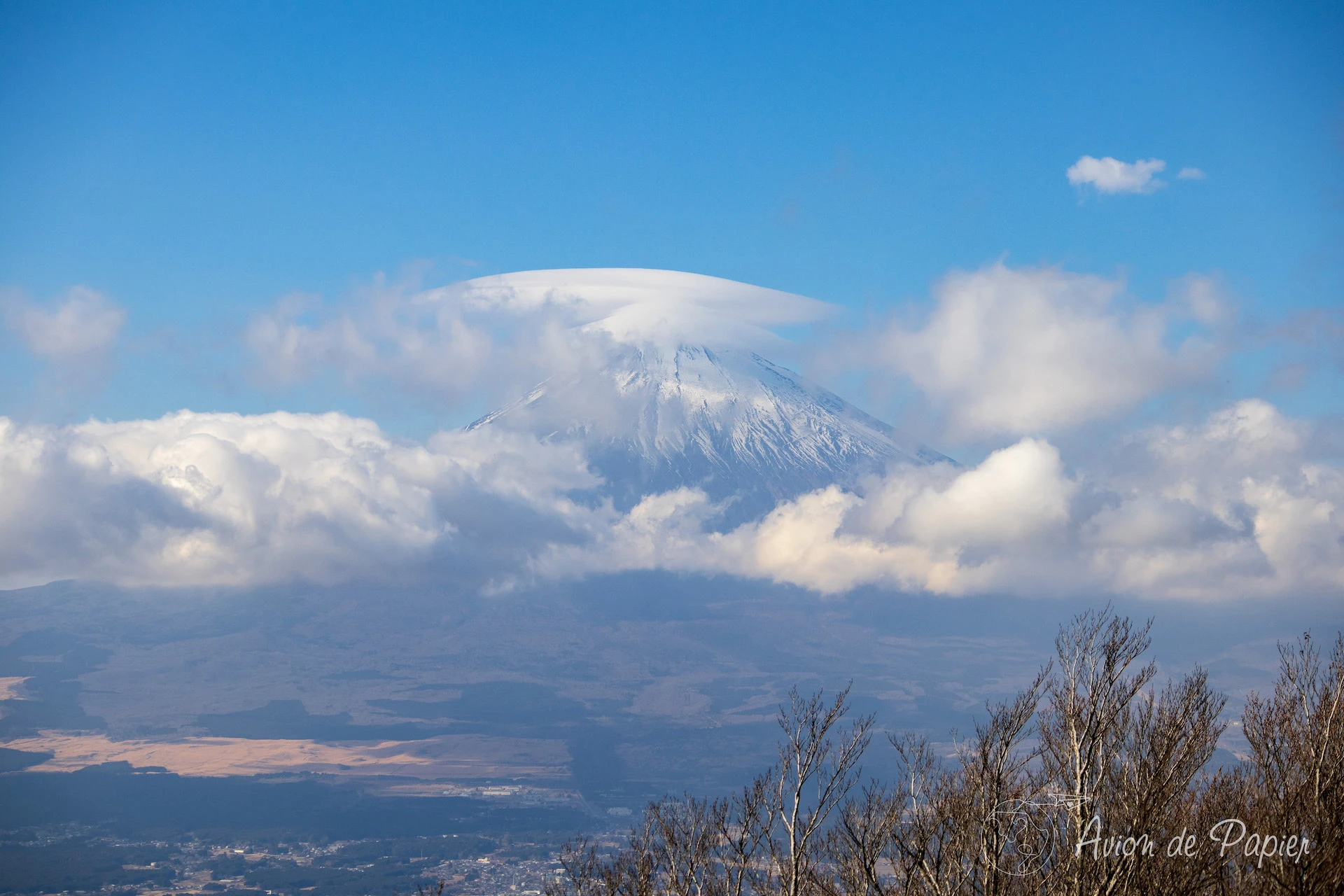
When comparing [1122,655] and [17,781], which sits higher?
[1122,655]

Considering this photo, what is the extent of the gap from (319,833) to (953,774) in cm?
16240

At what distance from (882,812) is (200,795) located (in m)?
193

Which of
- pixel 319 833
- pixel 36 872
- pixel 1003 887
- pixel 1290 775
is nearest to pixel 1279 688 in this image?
pixel 1290 775

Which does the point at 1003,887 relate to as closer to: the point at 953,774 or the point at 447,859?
the point at 953,774

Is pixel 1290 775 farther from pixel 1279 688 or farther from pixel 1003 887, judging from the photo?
pixel 1003 887

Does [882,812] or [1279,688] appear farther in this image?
[882,812]

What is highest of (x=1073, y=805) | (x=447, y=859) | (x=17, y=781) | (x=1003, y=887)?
(x=1073, y=805)

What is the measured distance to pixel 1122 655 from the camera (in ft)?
43.6

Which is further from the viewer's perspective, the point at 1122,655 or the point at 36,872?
the point at 36,872

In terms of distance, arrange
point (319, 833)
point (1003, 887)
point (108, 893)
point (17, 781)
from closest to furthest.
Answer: point (1003, 887)
point (108, 893)
point (319, 833)
point (17, 781)

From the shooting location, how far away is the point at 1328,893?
41.3 ft

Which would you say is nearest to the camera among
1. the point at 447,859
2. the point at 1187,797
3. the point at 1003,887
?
the point at 1003,887

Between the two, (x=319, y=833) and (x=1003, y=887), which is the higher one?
(x=1003, y=887)

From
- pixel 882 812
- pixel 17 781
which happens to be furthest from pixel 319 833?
pixel 882 812
